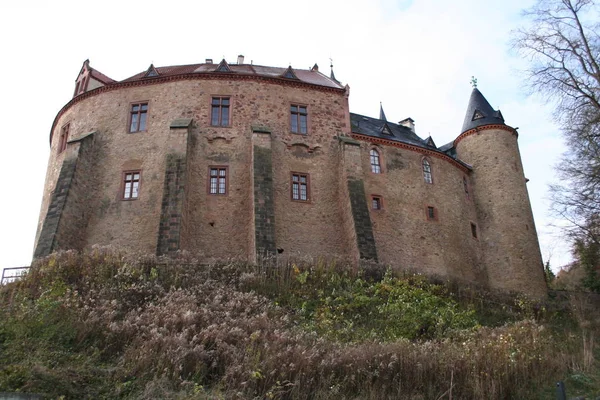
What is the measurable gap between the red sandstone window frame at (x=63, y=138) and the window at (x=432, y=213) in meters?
18.9

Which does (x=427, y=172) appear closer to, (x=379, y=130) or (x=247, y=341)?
(x=379, y=130)

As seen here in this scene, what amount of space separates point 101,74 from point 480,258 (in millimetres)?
23165

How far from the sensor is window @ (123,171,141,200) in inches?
961

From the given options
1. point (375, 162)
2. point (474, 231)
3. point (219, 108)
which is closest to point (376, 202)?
point (375, 162)

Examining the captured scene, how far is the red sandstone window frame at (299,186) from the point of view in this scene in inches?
986

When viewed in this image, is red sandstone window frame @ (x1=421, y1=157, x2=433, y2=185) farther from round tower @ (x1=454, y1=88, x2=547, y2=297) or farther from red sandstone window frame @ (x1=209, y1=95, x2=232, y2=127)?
red sandstone window frame @ (x1=209, y1=95, x2=232, y2=127)

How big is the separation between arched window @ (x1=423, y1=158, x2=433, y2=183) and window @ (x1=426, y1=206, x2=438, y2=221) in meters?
1.68

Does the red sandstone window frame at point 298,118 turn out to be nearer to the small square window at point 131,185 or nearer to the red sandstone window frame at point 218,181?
the red sandstone window frame at point 218,181

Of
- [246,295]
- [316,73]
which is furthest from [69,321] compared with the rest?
[316,73]

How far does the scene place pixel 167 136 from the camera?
25359 millimetres

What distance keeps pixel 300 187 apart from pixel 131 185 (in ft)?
25.4

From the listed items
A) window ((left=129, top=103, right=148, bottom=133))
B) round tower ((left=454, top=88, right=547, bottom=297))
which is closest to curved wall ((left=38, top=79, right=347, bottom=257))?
window ((left=129, top=103, right=148, bottom=133))

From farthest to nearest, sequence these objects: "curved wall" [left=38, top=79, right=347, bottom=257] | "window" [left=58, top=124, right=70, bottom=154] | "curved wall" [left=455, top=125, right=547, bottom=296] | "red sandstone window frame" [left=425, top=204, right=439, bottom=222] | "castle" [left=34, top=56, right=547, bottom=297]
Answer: "curved wall" [left=455, top=125, right=547, bottom=296] < "red sandstone window frame" [left=425, top=204, right=439, bottom=222] < "window" [left=58, top=124, right=70, bottom=154] < "curved wall" [left=38, top=79, right=347, bottom=257] < "castle" [left=34, top=56, right=547, bottom=297]

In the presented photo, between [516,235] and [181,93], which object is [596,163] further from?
[181,93]
